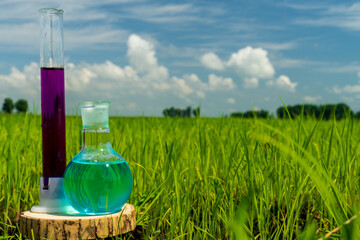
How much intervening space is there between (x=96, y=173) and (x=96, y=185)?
54mm

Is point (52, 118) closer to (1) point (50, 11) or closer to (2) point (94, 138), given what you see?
(2) point (94, 138)

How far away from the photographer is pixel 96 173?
1.59m

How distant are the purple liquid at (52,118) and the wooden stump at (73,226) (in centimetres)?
19

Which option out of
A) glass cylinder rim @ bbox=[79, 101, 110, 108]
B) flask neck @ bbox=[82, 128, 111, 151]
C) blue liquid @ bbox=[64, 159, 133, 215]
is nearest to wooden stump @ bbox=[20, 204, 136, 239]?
blue liquid @ bbox=[64, 159, 133, 215]

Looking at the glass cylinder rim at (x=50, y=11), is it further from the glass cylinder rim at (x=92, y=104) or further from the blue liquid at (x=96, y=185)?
the blue liquid at (x=96, y=185)

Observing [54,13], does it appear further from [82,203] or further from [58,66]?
[82,203]

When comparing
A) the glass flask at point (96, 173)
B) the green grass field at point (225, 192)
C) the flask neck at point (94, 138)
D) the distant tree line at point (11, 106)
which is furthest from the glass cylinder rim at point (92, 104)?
the distant tree line at point (11, 106)

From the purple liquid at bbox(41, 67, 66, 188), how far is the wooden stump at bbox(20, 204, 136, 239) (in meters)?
0.19

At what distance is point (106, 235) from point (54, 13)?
1.10m

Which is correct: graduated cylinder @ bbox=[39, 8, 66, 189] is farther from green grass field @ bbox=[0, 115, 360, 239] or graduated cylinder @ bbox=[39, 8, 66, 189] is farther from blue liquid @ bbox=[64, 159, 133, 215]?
green grass field @ bbox=[0, 115, 360, 239]

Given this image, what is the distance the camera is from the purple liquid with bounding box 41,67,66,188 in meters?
1.72

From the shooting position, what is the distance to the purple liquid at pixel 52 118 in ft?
5.65

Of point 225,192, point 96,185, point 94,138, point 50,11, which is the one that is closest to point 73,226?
point 96,185

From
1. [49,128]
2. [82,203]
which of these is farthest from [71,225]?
[49,128]
